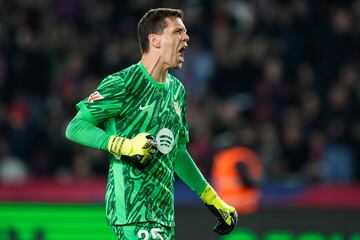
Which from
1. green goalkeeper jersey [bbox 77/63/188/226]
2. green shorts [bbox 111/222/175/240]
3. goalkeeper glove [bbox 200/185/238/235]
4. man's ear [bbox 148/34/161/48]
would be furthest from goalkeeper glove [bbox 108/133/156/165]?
goalkeeper glove [bbox 200/185/238/235]

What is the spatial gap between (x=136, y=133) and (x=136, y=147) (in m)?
0.33

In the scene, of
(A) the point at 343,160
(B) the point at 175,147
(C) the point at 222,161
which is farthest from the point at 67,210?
(B) the point at 175,147

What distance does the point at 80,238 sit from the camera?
9.65m

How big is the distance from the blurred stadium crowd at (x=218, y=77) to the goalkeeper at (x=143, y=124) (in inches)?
199

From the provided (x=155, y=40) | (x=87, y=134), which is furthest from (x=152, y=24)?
(x=87, y=134)

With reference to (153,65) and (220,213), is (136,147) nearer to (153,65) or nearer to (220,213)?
(153,65)

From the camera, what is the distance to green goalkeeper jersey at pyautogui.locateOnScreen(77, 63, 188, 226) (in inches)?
213

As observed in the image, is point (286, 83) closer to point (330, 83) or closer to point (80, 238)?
point (330, 83)

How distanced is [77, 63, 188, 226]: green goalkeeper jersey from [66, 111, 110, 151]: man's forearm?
6 centimetres

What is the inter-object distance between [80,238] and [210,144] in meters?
2.28

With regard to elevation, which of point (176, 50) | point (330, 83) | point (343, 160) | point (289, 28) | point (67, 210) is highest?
point (289, 28)

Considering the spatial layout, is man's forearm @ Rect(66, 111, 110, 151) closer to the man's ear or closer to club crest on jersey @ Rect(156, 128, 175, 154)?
club crest on jersey @ Rect(156, 128, 175, 154)

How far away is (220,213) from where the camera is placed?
233 inches

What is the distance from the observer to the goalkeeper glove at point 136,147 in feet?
16.9
